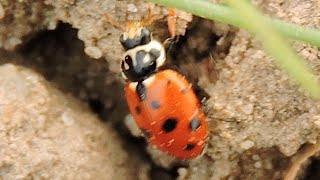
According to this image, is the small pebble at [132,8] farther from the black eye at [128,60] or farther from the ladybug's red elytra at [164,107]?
the black eye at [128,60]

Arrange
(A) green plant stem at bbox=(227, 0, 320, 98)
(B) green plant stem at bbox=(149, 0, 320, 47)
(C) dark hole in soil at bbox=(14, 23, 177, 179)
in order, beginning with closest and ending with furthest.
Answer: (A) green plant stem at bbox=(227, 0, 320, 98), (B) green plant stem at bbox=(149, 0, 320, 47), (C) dark hole in soil at bbox=(14, 23, 177, 179)

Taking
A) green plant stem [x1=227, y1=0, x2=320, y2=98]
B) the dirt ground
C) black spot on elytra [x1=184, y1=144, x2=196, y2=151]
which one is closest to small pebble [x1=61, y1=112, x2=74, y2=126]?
the dirt ground

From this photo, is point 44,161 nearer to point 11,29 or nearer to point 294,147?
point 11,29

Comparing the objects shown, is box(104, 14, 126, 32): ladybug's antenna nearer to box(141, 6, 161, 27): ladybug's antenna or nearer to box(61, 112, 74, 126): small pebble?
box(141, 6, 161, 27): ladybug's antenna

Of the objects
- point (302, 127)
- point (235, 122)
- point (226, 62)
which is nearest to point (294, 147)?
point (302, 127)

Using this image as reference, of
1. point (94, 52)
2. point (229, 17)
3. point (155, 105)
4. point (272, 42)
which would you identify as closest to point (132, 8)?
point (94, 52)

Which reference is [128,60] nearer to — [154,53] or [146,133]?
[154,53]
